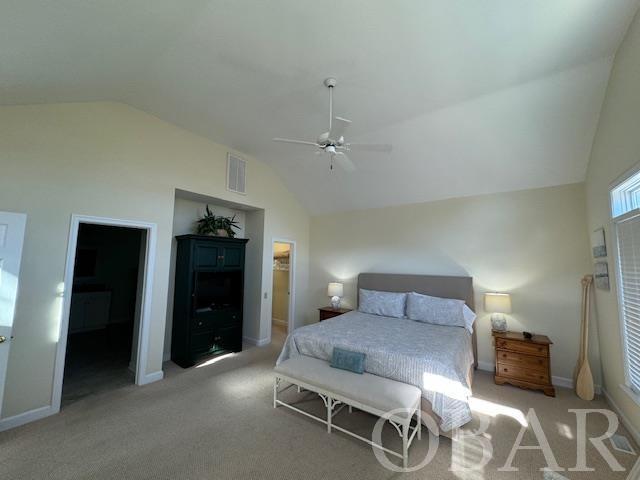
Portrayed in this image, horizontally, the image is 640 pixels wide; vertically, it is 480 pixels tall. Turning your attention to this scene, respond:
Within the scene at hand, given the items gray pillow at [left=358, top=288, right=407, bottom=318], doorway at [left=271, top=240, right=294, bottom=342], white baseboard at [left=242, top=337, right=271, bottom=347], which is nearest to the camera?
gray pillow at [left=358, top=288, right=407, bottom=318]

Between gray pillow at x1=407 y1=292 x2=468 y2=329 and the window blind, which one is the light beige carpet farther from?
gray pillow at x1=407 y1=292 x2=468 y2=329

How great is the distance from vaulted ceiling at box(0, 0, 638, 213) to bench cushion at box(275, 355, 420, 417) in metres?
3.04

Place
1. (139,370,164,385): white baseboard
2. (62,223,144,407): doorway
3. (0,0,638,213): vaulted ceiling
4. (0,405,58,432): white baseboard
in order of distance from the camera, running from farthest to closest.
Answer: (62,223,144,407): doorway < (139,370,164,385): white baseboard < (0,405,58,432): white baseboard < (0,0,638,213): vaulted ceiling

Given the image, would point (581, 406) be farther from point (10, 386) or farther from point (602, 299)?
point (10, 386)

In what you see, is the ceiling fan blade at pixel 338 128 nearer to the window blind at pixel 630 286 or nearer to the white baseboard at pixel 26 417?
the window blind at pixel 630 286

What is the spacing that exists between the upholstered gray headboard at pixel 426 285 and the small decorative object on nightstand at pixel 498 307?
13.2 inches

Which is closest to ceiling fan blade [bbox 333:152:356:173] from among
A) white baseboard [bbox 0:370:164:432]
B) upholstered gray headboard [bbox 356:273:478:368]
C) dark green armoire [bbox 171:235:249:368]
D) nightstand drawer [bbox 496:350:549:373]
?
upholstered gray headboard [bbox 356:273:478:368]

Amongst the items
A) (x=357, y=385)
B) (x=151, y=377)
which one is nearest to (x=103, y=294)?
(x=151, y=377)

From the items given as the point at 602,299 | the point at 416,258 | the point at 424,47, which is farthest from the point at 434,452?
the point at 424,47

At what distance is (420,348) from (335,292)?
8.67ft

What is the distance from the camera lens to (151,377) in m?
3.37

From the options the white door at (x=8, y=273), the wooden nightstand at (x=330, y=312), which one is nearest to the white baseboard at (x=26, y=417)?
the white door at (x=8, y=273)

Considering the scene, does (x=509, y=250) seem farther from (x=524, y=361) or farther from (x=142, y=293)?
(x=142, y=293)

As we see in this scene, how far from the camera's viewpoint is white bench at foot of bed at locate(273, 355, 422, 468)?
6.67ft
